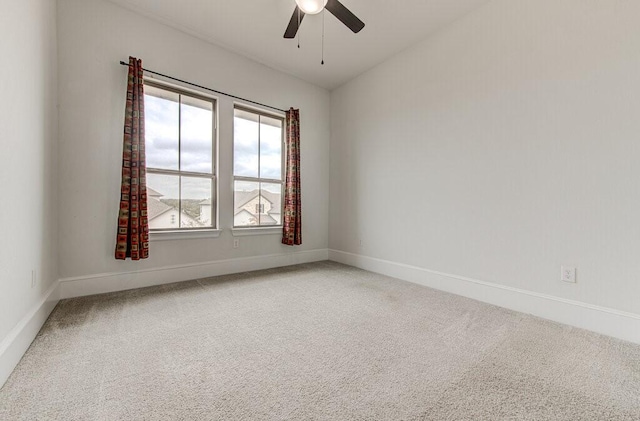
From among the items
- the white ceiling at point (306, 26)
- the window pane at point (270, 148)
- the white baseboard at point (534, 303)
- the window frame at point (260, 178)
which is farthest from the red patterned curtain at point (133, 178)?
the white baseboard at point (534, 303)

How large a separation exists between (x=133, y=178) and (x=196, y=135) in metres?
0.96

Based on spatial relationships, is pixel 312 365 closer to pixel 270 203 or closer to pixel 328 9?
pixel 328 9

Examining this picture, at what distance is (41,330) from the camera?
1.91m

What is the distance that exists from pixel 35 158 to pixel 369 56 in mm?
3606

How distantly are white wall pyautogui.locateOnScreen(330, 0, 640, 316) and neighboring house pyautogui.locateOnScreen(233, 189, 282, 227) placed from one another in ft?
5.02

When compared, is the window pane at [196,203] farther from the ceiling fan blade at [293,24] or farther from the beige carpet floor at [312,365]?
the ceiling fan blade at [293,24]

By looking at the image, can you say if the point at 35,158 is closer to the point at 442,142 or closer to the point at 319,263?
the point at 319,263

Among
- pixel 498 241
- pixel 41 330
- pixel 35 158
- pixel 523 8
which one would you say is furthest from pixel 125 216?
pixel 523 8

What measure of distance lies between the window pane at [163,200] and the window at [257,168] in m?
0.72

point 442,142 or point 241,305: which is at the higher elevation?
point 442,142

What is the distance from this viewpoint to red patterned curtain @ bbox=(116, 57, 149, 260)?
2699mm

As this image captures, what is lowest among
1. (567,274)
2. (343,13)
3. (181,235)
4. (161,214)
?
(567,274)

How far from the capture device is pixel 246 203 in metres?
3.83

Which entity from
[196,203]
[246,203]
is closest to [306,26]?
[246,203]
